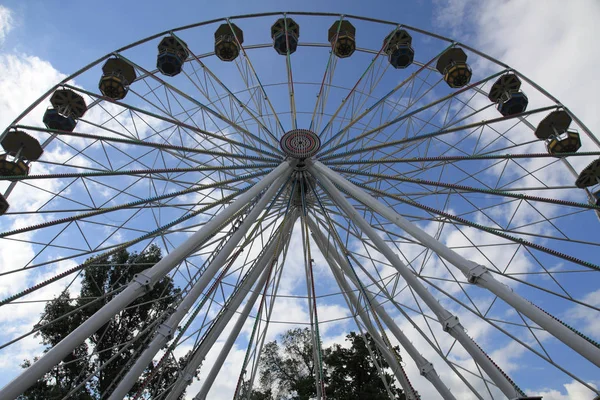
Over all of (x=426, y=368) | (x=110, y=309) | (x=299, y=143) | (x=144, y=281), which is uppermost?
(x=299, y=143)

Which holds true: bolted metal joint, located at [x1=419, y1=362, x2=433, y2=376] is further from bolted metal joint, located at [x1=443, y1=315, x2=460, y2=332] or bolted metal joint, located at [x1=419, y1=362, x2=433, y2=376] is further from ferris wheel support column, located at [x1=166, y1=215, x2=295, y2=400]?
ferris wheel support column, located at [x1=166, y1=215, x2=295, y2=400]

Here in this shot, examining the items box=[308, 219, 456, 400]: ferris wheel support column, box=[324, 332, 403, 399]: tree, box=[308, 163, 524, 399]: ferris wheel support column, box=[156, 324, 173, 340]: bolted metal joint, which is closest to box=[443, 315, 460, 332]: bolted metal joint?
box=[308, 163, 524, 399]: ferris wheel support column

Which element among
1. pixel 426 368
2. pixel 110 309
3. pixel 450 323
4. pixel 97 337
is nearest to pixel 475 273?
pixel 450 323

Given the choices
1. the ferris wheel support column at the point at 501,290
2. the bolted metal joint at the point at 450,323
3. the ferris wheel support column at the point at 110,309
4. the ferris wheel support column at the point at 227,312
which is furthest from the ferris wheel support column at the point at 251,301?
the bolted metal joint at the point at 450,323

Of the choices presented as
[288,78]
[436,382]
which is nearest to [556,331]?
[436,382]

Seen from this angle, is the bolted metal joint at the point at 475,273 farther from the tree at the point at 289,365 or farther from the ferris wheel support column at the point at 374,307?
the tree at the point at 289,365

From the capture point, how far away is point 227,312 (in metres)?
12.1

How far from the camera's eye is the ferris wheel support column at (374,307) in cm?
1088

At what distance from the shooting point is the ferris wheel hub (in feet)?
39.8

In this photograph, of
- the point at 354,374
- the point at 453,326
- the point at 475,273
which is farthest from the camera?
the point at 354,374

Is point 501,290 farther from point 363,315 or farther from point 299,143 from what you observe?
point 299,143

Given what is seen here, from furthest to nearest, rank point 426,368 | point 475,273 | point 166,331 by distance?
point 426,368, point 166,331, point 475,273

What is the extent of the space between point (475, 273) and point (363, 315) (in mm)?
5416

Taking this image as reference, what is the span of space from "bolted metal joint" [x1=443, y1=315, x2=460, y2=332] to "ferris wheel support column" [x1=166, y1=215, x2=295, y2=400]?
20.1ft
